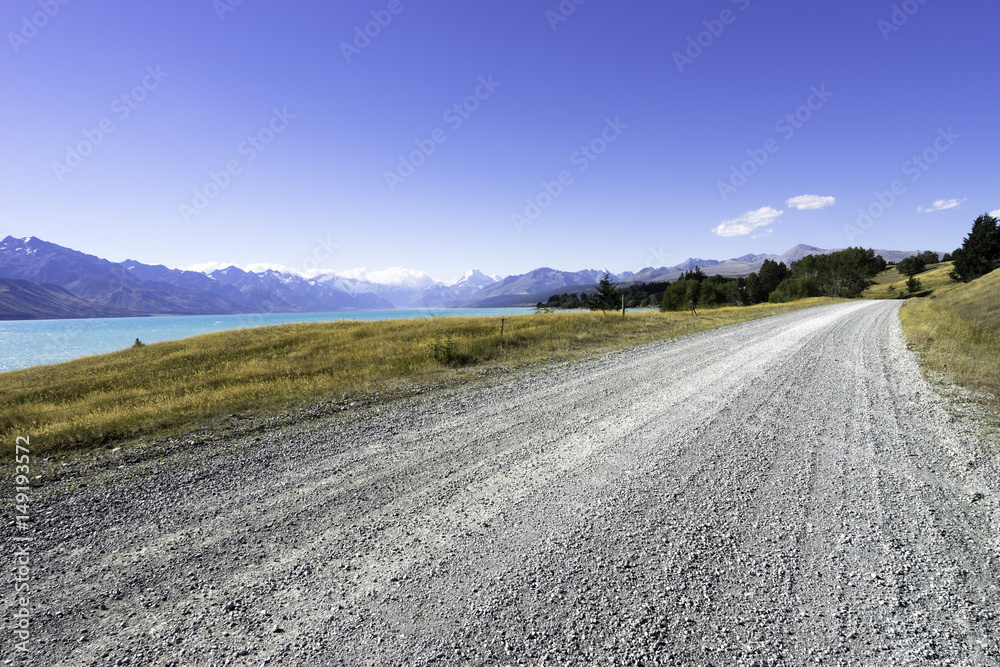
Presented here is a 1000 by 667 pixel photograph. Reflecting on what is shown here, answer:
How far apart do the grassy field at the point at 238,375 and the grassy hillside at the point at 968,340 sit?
9.79 metres

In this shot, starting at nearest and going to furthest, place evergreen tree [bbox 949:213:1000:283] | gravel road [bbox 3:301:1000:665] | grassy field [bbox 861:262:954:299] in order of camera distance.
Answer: gravel road [bbox 3:301:1000:665], evergreen tree [bbox 949:213:1000:283], grassy field [bbox 861:262:954:299]

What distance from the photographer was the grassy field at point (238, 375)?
8.23 meters

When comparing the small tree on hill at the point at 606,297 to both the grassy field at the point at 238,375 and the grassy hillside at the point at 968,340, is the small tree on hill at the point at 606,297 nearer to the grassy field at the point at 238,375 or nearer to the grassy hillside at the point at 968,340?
the grassy field at the point at 238,375

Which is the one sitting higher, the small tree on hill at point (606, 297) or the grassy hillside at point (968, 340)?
the small tree on hill at point (606, 297)

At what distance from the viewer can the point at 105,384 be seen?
15383 millimetres

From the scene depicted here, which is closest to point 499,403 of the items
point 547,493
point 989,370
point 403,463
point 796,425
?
point 403,463

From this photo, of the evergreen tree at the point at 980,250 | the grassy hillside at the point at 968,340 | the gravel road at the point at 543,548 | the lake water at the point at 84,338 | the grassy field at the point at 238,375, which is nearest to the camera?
the gravel road at the point at 543,548

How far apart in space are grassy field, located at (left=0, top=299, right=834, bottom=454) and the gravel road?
110 inches

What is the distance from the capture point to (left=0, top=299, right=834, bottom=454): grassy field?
8227mm

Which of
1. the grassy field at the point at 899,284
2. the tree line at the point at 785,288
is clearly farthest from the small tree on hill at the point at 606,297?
the grassy field at the point at 899,284

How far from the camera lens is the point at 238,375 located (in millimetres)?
13508

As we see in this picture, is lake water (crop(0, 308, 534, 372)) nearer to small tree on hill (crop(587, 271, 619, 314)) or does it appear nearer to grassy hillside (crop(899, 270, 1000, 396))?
small tree on hill (crop(587, 271, 619, 314))

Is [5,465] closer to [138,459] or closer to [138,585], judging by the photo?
[138,459]

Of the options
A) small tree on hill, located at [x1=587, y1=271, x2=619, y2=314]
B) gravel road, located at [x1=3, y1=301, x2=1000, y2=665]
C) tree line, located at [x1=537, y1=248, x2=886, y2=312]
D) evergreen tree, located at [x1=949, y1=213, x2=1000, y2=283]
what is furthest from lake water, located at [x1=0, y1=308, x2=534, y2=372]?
evergreen tree, located at [x1=949, y1=213, x2=1000, y2=283]
